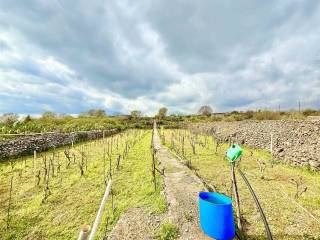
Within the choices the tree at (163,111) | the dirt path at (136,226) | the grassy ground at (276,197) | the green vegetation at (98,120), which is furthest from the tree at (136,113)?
the dirt path at (136,226)

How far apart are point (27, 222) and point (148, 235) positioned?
9.28ft

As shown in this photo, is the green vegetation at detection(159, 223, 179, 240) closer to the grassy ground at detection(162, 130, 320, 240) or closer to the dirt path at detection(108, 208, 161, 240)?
the dirt path at detection(108, 208, 161, 240)

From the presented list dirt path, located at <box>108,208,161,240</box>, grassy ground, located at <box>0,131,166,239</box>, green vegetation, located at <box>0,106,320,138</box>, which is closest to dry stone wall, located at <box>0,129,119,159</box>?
green vegetation, located at <box>0,106,320,138</box>

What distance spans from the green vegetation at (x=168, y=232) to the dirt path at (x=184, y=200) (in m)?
0.09

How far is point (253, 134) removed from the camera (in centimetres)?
1647

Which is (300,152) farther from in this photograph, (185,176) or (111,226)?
(111,226)

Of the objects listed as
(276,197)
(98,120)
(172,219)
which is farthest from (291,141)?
(98,120)

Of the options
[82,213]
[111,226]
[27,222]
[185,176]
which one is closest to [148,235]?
[111,226]

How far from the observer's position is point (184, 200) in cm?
537

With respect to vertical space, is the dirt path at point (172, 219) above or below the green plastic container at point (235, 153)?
below

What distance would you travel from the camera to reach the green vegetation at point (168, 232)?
413 cm

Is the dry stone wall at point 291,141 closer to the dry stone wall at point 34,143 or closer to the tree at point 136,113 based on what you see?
the dry stone wall at point 34,143

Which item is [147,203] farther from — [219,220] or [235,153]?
[235,153]

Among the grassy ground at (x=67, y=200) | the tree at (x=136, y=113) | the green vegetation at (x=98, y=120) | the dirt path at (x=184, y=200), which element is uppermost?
the tree at (x=136, y=113)
